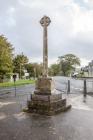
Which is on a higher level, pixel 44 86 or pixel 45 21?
pixel 45 21

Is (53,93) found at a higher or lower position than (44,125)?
higher

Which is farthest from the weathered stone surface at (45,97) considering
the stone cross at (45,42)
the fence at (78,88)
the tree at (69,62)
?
the tree at (69,62)

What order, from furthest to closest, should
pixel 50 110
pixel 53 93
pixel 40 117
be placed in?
pixel 53 93 → pixel 50 110 → pixel 40 117

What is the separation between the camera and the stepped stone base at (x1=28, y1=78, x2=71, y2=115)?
10.0 meters

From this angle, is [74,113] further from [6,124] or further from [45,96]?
[6,124]

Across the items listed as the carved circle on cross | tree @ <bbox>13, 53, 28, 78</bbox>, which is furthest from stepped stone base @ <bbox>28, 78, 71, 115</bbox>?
tree @ <bbox>13, 53, 28, 78</bbox>

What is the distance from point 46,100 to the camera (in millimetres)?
10352

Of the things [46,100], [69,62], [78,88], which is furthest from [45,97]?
[69,62]

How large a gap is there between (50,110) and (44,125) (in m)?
2.08

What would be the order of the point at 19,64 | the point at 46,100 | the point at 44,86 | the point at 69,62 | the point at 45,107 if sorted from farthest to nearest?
the point at 69,62 → the point at 19,64 → the point at 44,86 → the point at 46,100 → the point at 45,107

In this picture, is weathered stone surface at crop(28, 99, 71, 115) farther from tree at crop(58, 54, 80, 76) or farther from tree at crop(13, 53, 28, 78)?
tree at crop(58, 54, 80, 76)

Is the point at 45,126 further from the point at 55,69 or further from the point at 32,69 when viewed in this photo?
the point at 55,69

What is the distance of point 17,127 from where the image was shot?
7453mm

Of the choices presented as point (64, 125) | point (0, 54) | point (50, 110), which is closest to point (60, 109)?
point (50, 110)
